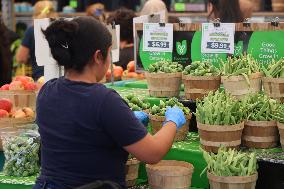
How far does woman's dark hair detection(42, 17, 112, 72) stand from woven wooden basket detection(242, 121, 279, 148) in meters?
1.06

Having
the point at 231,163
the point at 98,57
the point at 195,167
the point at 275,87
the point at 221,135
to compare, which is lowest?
the point at 195,167

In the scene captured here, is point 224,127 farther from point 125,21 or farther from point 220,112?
point 125,21

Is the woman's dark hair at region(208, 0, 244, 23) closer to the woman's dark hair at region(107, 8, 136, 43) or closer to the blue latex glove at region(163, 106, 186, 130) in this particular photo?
the woman's dark hair at region(107, 8, 136, 43)

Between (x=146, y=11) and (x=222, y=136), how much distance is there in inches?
146

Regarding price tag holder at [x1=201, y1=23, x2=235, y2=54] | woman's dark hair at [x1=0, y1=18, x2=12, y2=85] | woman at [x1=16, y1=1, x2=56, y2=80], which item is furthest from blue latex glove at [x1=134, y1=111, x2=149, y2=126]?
woman at [x1=16, y1=1, x2=56, y2=80]

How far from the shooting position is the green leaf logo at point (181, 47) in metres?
4.29

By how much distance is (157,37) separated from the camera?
443cm

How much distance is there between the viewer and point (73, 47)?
2.52 m

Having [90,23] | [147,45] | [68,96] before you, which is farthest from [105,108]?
[147,45]

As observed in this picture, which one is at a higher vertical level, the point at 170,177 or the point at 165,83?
the point at 165,83

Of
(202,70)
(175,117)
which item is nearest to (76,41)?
(175,117)

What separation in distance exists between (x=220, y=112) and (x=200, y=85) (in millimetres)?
579

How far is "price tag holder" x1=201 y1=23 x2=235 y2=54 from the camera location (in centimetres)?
400

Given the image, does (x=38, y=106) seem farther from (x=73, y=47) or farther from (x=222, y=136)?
(x=222, y=136)
